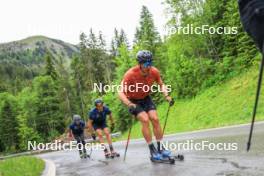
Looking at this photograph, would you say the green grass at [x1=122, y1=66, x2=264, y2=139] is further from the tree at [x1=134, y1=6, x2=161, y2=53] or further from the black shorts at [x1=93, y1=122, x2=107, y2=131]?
the tree at [x1=134, y1=6, x2=161, y2=53]

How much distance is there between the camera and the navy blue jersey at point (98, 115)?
12.5 m

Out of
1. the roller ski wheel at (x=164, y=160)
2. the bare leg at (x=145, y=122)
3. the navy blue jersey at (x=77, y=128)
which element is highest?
the bare leg at (x=145, y=122)

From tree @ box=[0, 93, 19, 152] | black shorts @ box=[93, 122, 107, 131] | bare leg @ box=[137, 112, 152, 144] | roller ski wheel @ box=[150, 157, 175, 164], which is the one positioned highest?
bare leg @ box=[137, 112, 152, 144]

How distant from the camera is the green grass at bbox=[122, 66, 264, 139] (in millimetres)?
22000

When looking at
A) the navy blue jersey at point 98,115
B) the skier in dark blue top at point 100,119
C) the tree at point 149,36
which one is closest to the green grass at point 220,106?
the skier in dark blue top at point 100,119

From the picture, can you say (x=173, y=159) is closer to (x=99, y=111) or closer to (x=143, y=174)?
(x=143, y=174)

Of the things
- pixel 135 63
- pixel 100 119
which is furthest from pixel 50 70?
pixel 100 119

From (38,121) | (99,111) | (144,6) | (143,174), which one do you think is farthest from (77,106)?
(143,174)

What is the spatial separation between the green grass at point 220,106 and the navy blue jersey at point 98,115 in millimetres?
8575

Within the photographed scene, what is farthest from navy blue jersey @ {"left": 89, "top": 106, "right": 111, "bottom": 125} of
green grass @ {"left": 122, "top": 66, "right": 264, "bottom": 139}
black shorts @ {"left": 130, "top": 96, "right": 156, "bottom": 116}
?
green grass @ {"left": 122, "top": 66, "right": 264, "bottom": 139}

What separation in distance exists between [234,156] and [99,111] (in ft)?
20.9

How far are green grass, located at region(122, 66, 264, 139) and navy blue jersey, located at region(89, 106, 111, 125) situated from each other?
338 inches

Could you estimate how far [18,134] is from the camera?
79.8m

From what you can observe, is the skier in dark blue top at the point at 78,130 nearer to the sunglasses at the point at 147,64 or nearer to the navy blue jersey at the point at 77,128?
the navy blue jersey at the point at 77,128
